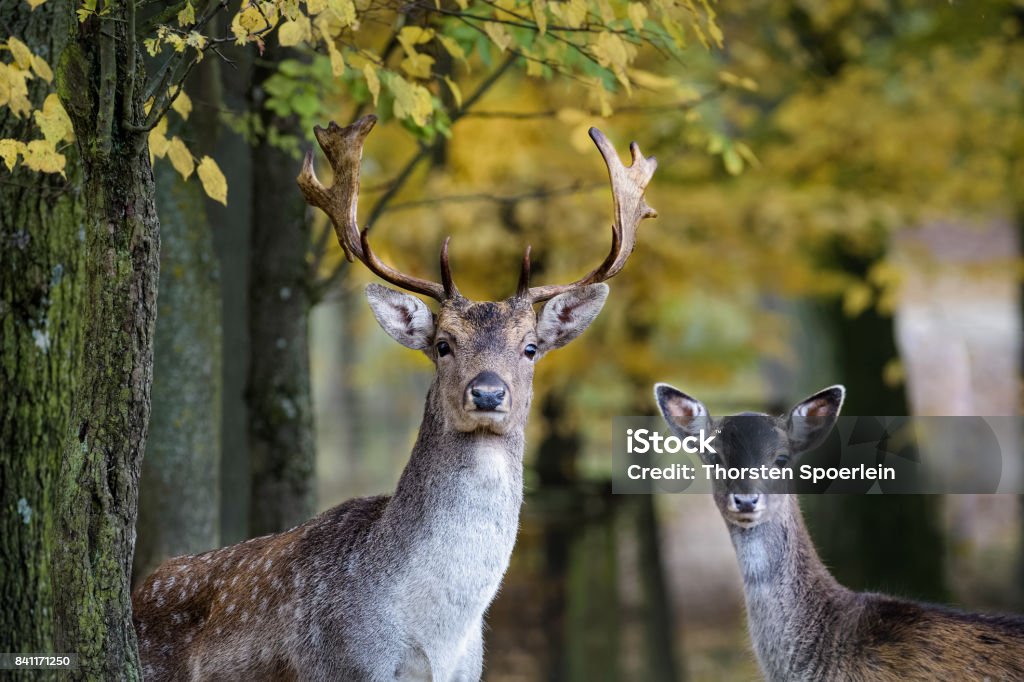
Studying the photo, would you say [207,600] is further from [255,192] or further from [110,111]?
[255,192]

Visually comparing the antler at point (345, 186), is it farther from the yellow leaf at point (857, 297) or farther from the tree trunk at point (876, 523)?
the tree trunk at point (876, 523)

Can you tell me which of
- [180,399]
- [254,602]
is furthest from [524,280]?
[180,399]

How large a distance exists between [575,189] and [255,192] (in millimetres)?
1757

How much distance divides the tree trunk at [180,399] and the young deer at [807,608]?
2234mm

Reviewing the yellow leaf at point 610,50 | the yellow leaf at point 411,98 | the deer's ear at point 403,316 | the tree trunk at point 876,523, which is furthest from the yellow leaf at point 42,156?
the tree trunk at point 876,523

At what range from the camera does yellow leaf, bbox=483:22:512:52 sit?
5.50m

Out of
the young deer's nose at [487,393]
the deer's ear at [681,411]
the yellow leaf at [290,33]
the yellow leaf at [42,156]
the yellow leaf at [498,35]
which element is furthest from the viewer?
the deer's ear at [681,411]

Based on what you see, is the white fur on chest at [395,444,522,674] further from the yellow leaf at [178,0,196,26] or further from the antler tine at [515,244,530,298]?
the yellow leaf at [178,0,196,26]

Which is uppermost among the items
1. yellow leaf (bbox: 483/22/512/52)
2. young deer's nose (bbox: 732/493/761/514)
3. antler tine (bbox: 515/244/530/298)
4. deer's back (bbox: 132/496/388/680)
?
yellow leaf (bbox: 483/22/512/52)

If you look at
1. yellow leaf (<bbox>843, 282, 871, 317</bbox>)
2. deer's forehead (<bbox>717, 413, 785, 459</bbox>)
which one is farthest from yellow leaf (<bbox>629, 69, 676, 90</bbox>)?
yellow leaf (<bbox>843, 282, 871, 317</bbox>)

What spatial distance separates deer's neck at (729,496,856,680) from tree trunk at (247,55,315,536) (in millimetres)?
2423

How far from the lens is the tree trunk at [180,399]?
6.27 metres

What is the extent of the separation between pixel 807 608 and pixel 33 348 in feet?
11.0

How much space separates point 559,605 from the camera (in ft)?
39.9
